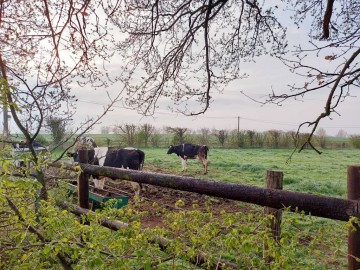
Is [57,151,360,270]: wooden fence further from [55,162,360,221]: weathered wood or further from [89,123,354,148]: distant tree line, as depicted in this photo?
[89,123,354,148]: distant tree line

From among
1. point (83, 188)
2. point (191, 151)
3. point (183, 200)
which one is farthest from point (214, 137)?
point (83, 188)

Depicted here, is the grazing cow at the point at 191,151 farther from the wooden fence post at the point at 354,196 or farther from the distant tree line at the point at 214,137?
the wooden fence post at the point at 354,196

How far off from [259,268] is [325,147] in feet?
93.4

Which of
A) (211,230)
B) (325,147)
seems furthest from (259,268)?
(325,147)

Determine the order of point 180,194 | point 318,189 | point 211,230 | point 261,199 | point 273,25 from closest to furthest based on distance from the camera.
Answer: point 211,230
point 261,199
point 273,25
point 180,194
point 318,189

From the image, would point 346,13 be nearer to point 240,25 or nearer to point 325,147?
point 240,25

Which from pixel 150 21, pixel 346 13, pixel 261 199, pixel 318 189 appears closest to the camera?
pixel 261 199

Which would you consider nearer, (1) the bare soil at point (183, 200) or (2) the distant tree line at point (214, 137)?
(1) the bare soil at point (183, 200)

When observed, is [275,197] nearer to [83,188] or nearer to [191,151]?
[83,188]

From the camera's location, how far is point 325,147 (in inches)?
1070

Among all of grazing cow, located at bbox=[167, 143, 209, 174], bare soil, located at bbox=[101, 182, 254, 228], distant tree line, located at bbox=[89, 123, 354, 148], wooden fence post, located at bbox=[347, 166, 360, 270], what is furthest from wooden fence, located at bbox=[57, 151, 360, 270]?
distant tree line, located at bbox=[89, 123, 354, 148]

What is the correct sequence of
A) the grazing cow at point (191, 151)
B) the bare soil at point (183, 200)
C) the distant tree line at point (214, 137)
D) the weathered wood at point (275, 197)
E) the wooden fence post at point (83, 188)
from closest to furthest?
the weathered wood at point (275, 197) → the wooden fence post at point (83, 188) → the bare soil at point (183, 200) → the grazing cow at point (191, 151) → the distant tree line at point (214, 137)

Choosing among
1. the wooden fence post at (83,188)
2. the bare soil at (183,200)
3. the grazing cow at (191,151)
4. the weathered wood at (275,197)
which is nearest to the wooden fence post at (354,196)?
the weathered wood at (275,197)

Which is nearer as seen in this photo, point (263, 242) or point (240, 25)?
point (263, 242)
